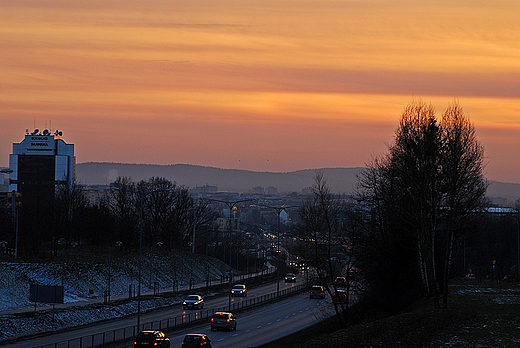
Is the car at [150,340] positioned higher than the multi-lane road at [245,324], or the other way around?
the car at [150,340]

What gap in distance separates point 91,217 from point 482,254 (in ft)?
213

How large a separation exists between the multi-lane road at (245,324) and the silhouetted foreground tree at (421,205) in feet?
21.8

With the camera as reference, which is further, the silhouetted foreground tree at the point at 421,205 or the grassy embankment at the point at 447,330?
the silhouetted foreground tree at the point at 421,205

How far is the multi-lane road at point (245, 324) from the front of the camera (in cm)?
4619

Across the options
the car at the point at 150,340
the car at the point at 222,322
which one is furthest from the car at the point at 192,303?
the car at the point at 150,340

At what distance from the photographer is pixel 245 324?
194ft

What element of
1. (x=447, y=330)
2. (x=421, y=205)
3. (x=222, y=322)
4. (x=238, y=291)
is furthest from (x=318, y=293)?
(x=447, y=330)

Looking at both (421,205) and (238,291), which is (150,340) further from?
(238,291)

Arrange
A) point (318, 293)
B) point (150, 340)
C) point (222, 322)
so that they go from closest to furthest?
point (150, 340) < point (222, 322) < point (318, 293)

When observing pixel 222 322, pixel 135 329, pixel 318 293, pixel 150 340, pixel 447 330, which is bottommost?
pixel 318 293

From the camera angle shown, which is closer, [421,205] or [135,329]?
[421,205]

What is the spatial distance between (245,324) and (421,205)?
75.7ft

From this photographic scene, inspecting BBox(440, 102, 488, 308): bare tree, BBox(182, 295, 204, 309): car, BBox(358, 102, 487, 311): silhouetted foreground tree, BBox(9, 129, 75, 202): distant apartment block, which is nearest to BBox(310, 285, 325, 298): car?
BBox(182, 295, 204, 309): car

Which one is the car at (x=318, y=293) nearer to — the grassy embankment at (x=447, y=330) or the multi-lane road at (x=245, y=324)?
the multi-lane road at (x=245, y=324)
